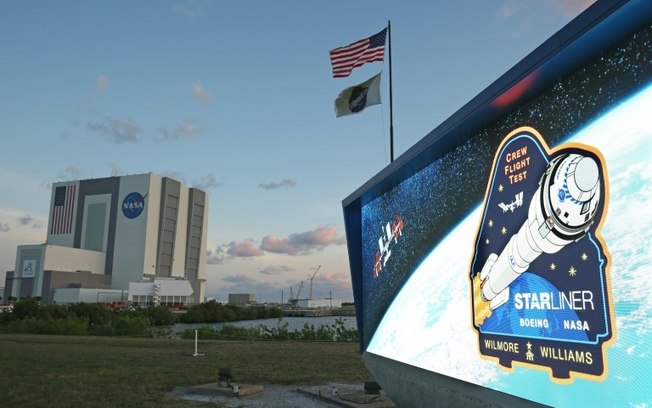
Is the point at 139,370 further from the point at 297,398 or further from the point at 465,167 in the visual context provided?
the point at 465,167

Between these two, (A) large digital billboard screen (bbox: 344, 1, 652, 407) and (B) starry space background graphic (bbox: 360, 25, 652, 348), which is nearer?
(A) large digital billboard screen (bbox: 344, 1, 652, 407)

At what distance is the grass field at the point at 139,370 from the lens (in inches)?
396

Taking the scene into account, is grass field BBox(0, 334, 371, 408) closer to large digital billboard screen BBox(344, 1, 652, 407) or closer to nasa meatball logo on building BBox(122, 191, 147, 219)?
large digital billboard screen BBox(344, 1, 652, 407)

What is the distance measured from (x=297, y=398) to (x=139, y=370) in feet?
18.3

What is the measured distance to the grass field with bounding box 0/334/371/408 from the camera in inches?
396

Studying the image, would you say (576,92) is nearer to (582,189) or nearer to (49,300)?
(582,189)

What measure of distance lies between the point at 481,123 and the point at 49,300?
339 feet

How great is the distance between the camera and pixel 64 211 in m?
108

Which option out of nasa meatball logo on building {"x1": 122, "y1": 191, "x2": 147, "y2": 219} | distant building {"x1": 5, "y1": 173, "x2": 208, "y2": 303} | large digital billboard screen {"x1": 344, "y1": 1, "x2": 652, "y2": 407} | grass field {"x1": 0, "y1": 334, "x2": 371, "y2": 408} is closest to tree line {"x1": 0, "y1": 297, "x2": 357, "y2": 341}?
grass field {"x1": 0, "y1": 334, "x2": 371, "y2": 408}

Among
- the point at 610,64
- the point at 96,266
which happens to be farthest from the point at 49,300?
the point at 610,64

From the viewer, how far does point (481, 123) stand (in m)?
5.88

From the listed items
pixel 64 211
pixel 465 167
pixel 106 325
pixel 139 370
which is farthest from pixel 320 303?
pixel 465 167

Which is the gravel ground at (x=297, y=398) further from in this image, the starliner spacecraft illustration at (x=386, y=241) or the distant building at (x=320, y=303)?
the distant building at (x=320, y=303)

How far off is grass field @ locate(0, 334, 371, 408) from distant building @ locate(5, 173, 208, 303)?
84168 millimetres
